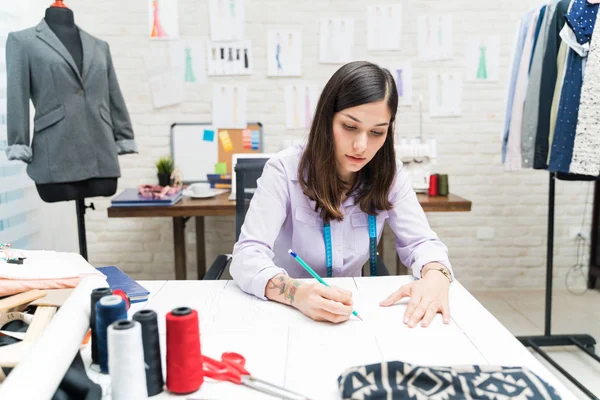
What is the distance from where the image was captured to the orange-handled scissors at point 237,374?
731 mm

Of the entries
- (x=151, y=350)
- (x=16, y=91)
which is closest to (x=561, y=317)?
(x=151, y=350)

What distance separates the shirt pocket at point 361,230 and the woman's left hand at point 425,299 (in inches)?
11.6

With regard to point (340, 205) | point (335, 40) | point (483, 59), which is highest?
point (335, 40)

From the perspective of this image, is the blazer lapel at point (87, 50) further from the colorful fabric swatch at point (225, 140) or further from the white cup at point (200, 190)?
the colorful fabric swatch at point (225, 140)

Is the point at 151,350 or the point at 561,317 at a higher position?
the point at 151,350

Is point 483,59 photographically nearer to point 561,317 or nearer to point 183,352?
point 561,317

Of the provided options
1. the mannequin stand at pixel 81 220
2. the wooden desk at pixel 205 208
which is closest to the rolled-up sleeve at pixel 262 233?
the wooden desk at pixel 205 208

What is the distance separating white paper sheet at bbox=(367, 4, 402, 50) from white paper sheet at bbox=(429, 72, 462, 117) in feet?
1.08

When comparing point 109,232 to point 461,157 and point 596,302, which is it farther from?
point 596,302

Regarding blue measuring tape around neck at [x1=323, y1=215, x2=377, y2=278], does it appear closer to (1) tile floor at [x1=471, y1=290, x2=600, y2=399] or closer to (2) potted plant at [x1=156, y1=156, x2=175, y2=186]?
(1) tile floor at [x1=471, y1=290, x2=600, y2=399]

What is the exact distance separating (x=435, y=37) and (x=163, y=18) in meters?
1.71

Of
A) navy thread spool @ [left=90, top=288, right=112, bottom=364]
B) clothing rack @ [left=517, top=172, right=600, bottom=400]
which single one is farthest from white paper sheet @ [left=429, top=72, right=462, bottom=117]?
navy thread spool @ [left=90, top=288, right=112, bottom=364]

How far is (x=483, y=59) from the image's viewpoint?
10.3ft

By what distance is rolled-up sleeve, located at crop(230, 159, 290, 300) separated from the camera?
3.91 ft
